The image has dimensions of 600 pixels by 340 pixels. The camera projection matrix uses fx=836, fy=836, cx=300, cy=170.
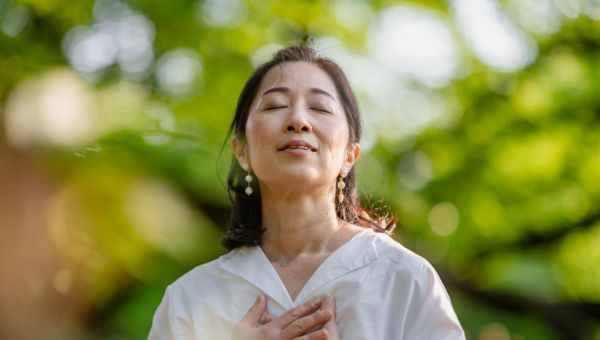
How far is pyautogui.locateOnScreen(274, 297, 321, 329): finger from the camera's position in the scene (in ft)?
6.48

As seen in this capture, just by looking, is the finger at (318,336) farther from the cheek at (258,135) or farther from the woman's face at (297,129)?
the cheek at (258,135)

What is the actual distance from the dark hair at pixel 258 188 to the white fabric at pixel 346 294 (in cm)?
7

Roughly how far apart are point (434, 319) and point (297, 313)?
1.05ft

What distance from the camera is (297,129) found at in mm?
2131

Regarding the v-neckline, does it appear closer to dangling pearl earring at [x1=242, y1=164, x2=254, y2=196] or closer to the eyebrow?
dangling pearl earring at [x1=242, y1=164, x2=254, y2=196]

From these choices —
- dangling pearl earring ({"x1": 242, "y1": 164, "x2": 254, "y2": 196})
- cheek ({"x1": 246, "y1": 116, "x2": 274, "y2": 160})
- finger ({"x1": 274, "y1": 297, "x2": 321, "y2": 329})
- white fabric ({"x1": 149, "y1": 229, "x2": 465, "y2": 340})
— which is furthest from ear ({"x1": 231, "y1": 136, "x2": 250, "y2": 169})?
finger ({"x1": 274, "y1": 297, "x2": 321, "y2": 329})

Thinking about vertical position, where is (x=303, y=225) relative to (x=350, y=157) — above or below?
below

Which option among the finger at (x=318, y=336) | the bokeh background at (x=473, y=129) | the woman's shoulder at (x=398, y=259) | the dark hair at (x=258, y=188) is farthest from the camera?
the bokeh background at (x=473, y=129)

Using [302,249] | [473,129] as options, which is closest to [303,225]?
[302,249]

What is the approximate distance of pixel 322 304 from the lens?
6.59 ft

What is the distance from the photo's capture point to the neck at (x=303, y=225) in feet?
7.34

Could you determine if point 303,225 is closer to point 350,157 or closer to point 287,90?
point 350,157

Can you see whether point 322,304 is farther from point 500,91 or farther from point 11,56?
point 500,91

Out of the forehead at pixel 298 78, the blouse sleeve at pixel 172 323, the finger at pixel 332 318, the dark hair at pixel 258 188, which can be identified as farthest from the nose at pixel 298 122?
the blouse sleeve at pixel 172 323
